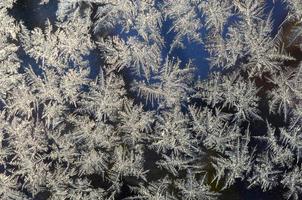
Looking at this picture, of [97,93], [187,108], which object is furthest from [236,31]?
[97,93]

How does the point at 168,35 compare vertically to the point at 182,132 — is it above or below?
above

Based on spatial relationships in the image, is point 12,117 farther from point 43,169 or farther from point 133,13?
point 133,13

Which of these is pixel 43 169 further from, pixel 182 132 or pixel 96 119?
pixel 182 132

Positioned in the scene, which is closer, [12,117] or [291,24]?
[291,24]

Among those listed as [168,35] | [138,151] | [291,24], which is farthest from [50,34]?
[291,24]

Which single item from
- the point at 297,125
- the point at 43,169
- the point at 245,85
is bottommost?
the point at 43,169

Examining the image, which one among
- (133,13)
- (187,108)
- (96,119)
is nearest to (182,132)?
(187,108)

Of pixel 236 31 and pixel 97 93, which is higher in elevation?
pixel 236 31

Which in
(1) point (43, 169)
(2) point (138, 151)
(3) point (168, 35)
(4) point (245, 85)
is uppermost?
(3) point (168, 35)

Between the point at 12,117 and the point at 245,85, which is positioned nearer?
the point at 245,85
